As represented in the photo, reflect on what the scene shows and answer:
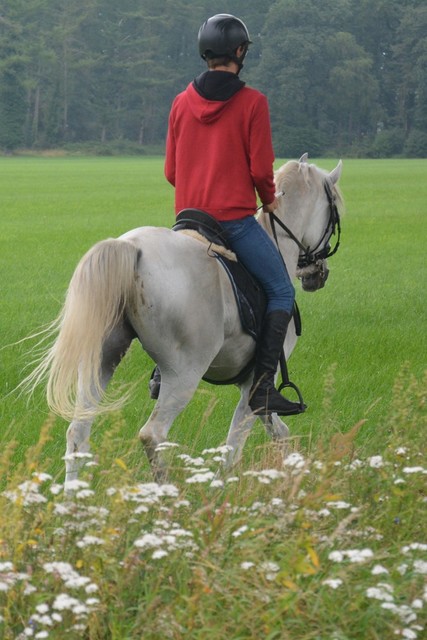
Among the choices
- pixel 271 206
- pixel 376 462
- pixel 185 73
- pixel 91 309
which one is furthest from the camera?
pixel 185 73

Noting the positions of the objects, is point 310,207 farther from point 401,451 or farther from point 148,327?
point 401,451

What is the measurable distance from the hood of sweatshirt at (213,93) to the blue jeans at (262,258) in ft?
1.99

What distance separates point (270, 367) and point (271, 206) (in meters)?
0.98

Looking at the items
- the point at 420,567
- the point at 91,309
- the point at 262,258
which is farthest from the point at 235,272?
the point at 420,567

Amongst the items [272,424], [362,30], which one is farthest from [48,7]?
[272,424]

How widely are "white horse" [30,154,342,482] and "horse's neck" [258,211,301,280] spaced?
0.90 m

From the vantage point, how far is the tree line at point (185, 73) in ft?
381

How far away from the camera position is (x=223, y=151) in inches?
262

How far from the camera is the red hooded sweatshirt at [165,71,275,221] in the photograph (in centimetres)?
662

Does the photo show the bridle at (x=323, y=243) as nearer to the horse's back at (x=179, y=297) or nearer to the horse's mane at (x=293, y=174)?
the horse's mane at (x=293, y=174)

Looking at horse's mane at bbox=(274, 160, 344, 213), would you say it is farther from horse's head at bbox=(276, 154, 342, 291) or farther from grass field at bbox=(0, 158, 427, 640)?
grass field at bbox=(0, 158, 427, 640)

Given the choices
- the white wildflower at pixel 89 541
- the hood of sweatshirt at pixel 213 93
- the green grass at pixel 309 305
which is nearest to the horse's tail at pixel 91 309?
the green grass at pixel 309 305

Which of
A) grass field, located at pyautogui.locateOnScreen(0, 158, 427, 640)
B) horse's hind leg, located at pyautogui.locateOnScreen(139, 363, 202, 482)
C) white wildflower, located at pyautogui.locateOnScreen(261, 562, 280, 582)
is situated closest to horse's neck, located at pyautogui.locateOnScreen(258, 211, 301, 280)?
grass field, located at pyautogui.locateOnScreen(0, 158, 427, 640)

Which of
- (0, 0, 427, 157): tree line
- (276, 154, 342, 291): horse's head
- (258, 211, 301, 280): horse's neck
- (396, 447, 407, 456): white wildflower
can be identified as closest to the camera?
(396, 447, 407, 456): white wildflower
